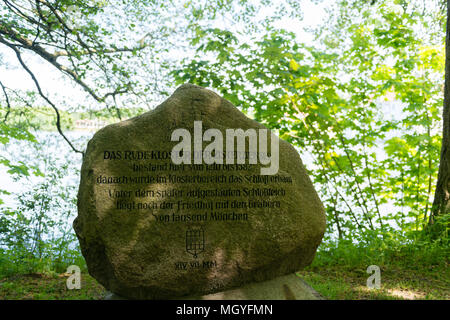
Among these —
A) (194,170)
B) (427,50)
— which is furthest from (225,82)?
(427,50)

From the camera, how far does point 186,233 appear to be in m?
3.01

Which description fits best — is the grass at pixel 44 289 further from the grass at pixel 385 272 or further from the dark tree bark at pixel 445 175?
the dark tree bark at pixel 445 175

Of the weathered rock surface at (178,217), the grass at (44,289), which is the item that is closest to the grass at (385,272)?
the weathered rock surface at (178,217)

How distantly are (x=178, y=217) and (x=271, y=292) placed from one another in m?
1.13

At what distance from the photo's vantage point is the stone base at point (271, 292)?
Answer: 3080 mm

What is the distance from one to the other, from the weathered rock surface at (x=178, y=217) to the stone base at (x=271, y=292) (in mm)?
67

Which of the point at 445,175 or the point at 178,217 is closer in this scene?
the point at 178,217

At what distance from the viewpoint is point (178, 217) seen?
119 inches

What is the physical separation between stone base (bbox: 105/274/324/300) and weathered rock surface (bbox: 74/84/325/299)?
0.22 feet

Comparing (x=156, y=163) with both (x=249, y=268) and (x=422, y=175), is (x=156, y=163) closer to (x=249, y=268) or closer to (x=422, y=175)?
(x=249, y=268)

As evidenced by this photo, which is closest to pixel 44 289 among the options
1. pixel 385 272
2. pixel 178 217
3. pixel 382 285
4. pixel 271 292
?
pixel 178 217

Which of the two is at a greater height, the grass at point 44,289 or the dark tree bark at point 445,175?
the dark tree bark at point 445,175

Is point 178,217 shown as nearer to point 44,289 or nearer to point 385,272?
point 44,289

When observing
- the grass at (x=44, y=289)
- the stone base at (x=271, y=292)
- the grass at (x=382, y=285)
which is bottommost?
the grass at (x=44, y=289)
